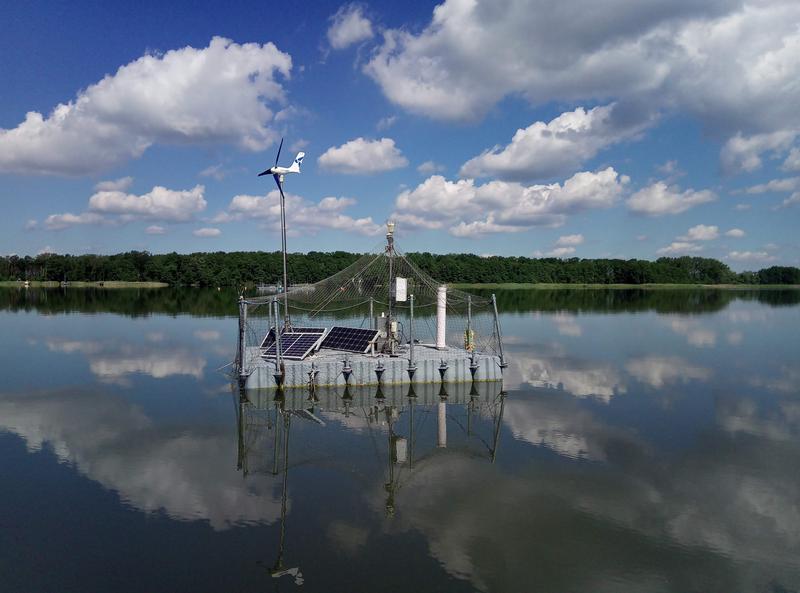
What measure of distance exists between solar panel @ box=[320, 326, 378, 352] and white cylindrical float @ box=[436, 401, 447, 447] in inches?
267

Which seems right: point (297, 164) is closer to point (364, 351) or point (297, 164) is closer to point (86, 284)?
point (364, 351)

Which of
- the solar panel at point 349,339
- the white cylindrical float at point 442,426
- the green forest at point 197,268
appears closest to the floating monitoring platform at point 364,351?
the solar panel at point 349,339

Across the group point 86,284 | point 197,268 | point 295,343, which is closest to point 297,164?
point 295,343

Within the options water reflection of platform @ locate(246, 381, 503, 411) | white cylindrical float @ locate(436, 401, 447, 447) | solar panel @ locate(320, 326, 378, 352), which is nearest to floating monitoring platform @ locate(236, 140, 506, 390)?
solar panel @ locate(320, 326, 378, 352)

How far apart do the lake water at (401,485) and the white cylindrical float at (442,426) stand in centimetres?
14

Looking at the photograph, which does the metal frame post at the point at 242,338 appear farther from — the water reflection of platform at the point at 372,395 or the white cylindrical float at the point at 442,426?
the white cylindrical float at the point at 442,426

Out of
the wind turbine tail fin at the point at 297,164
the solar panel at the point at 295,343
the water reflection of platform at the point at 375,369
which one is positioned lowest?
the water reflection of platform at the point at 375,369

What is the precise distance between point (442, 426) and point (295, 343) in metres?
11.8

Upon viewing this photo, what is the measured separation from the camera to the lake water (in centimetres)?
1328

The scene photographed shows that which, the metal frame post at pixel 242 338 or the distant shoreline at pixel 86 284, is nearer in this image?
the metal frame post at pixel 242 338

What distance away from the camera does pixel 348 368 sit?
30000 mm

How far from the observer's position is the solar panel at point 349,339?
33969 millimetres

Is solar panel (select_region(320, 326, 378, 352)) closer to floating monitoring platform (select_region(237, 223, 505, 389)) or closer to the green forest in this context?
floating monitoring platform (select_region(237, 223, 505, 389))

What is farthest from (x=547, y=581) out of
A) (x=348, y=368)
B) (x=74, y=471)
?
(x=348, y=368)
